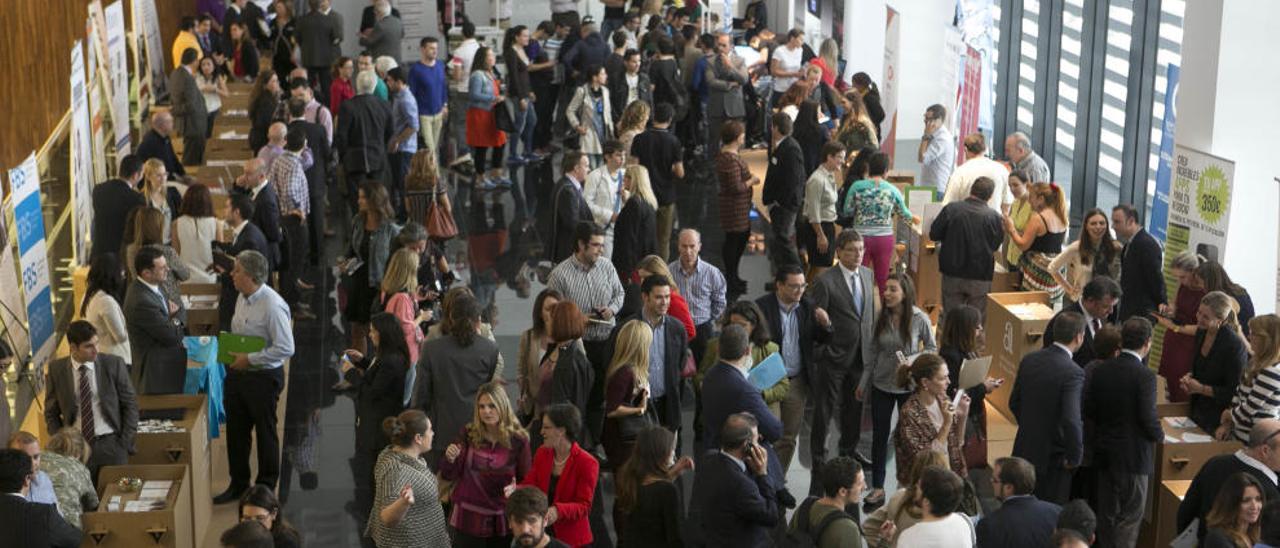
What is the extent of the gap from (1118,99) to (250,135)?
740 centimetres

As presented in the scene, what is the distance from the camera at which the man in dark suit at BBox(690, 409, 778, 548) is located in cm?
666

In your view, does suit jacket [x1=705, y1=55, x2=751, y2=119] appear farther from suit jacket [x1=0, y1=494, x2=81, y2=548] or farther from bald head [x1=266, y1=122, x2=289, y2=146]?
suit jacket [x1=0, y1=494, x2=81, y2=548]

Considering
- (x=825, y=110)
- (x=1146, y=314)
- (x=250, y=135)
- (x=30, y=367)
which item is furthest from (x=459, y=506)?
(x=825, y=110)

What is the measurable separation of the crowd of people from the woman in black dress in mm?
14

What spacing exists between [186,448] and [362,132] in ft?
20.1

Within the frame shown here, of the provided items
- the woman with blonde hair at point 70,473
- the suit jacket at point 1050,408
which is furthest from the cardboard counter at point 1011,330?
the woman with blonde hair at point 70,473

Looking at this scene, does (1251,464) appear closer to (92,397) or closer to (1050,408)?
(1050,408)

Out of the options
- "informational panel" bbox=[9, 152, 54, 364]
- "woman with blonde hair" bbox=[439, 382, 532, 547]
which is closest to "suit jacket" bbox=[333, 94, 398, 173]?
"informational panel" bbox=[9, 152, 54, 364]

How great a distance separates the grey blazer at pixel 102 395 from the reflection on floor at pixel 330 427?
3.01 ft

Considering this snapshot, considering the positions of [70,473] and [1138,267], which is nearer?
[70,473]

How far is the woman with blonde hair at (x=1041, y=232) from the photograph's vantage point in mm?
10797

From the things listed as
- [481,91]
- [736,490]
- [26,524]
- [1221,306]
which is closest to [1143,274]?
[1221,306]

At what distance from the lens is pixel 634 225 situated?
1097 cm

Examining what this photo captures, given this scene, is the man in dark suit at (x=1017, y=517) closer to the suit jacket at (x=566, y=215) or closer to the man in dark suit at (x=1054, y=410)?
the man in dark suit at (x=1054, y=410)
